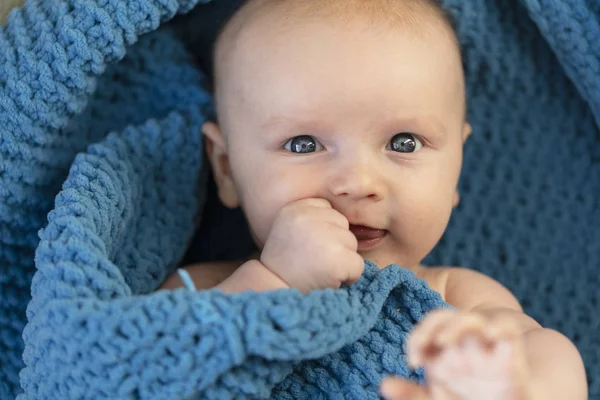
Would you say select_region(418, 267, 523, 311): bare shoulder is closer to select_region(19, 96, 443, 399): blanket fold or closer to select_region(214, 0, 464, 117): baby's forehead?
select_region(19, 96, 443, 399): blanket fold

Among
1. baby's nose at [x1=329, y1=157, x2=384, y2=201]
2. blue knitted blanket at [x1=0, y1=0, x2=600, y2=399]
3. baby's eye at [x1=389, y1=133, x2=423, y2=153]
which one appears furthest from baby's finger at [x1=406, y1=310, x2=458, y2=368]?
baby's eye at [x1=389, y1=133, x2=423, y2=153]

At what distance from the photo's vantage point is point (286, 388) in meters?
1.08

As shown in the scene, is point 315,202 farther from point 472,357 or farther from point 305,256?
point 472,357

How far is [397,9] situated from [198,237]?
660 mm

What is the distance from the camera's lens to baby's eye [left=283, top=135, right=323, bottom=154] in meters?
1.21

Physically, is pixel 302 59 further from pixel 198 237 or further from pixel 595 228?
pixel 595 228

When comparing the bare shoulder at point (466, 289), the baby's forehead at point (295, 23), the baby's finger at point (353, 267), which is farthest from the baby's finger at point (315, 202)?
the bare shoulder at point (466, 289)

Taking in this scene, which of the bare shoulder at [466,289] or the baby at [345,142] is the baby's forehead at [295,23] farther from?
the bare shoulder at [466,289]

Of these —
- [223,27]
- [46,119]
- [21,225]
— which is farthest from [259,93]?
[21,225]

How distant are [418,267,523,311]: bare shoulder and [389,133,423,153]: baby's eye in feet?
0.96

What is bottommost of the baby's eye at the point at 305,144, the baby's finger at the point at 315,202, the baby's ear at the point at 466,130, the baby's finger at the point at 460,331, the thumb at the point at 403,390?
the thumb at the point at 403,390

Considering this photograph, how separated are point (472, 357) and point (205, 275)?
696mm

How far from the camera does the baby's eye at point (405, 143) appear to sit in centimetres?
122

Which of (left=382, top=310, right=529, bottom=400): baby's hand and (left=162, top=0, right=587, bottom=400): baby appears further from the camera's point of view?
(left=162, top=0, right=587, bottom=400): baby
